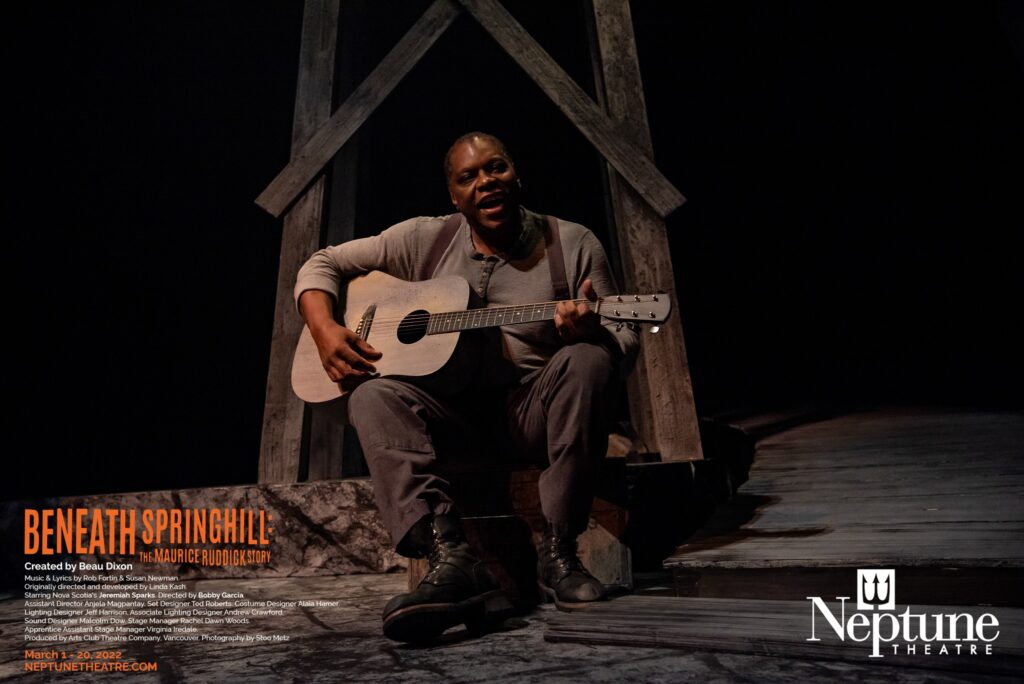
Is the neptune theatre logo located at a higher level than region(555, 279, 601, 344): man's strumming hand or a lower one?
lower

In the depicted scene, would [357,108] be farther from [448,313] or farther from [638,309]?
[638,309]

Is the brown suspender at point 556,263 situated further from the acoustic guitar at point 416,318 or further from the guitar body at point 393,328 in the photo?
the guitar body at point 393,328

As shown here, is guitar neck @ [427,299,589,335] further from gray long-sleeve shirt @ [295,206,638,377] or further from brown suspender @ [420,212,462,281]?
brown suspender @ [420,212,462,281]

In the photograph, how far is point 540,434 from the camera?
2.54 metres

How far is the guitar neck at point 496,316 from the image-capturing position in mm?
2500

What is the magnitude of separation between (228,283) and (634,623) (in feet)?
16.4

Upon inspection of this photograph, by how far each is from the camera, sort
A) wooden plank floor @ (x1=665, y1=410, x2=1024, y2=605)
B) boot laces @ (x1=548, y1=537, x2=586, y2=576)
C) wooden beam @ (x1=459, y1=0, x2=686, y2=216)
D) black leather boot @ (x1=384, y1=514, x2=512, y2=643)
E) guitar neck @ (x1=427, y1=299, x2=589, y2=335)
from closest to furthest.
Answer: black leather boot @ (x1=384, y1=514, x2=512, y2=643) < wooden plank floor @ (x1=665, y1=410, x2=1024, y2=605) < boot laces @ (x1=548, y1=537, x2=586, y2=576) < guitar neck @ (x1=427, y1=299, x2=589, y2=335) < wooden beam @ (x1=459, y1=0, x2=686, y2=216)

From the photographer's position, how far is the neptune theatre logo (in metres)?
1.63

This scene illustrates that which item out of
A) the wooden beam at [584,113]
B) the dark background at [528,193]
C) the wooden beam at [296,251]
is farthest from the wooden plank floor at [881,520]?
the wooden beam at [296,251]

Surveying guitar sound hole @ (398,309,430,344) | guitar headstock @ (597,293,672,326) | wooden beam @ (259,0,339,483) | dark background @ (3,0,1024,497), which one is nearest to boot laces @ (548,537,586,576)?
guitar headstock @ (597,293,672,326)

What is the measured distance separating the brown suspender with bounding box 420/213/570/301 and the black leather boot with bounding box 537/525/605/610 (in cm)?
79

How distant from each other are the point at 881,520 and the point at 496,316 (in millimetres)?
1507

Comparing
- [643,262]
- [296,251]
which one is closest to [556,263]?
[643,262]

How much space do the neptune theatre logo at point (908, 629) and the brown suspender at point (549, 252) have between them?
123 centimetres
